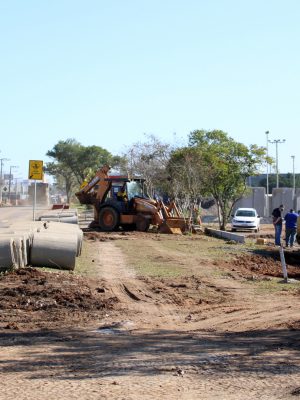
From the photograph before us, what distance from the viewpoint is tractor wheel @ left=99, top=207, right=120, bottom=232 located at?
36031 millimetres

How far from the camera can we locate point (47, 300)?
13.4 meters

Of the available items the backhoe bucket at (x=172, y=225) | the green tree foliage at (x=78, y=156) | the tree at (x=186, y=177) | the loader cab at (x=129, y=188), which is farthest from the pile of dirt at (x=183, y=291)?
the green tree foliage at (x=78, y=156)

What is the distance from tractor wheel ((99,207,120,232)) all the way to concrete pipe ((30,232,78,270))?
18.5 meters

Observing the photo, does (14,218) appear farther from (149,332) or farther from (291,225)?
(149,332)

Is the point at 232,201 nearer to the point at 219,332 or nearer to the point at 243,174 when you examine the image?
the point at 243,174

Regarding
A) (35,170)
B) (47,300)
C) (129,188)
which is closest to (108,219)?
(129,188)

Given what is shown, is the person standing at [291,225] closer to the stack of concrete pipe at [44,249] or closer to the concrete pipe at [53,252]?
the stack of concrete pipe at [44,249]

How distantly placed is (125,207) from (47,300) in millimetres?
23200

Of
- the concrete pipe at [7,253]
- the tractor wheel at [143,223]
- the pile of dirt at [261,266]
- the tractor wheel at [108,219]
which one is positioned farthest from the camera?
the tractor wheel at [108,219]

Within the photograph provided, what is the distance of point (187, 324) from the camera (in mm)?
11883

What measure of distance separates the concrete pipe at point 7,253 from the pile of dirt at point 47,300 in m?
0.28

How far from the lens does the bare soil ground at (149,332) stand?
7598 millimetres

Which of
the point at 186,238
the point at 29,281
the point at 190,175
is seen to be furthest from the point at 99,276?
the point at 190,175

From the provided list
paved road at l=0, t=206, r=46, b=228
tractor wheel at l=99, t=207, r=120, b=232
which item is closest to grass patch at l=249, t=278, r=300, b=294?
paved road at l=0, t=206, r=46, b=228
